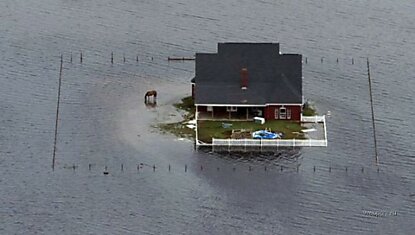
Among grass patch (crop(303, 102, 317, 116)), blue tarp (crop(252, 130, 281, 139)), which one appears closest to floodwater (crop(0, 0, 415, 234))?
grass patch (crop(303, 102, 317, 116))

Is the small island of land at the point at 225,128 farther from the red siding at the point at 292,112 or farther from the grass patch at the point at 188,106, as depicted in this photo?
the red siding at the point at 292,112

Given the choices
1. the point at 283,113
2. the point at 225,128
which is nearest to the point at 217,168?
the point at 225,128

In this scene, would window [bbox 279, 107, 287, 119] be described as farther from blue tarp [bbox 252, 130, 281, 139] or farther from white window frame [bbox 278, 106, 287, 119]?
blue tarp [bbox 252, 130, 281, 139]

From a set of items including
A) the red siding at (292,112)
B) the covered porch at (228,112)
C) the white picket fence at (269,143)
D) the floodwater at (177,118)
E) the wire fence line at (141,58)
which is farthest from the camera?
the wire fence line at (141,58)

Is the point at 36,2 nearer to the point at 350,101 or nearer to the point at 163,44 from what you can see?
the point at 163,44

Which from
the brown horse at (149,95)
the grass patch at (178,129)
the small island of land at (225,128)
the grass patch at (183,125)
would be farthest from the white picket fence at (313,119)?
the brown horse at (149,95)

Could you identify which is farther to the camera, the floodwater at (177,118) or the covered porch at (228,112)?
the covered porch at (228,112)

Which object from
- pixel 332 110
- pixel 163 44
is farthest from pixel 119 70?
pixel 332 110

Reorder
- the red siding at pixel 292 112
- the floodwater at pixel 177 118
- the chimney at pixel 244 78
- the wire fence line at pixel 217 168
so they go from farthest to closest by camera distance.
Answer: the chimney at pixel 244 78 < the red siding at pixel 292 112 < the wire fence line at pixel 217 168 < the floodwater at pixel 177 118
